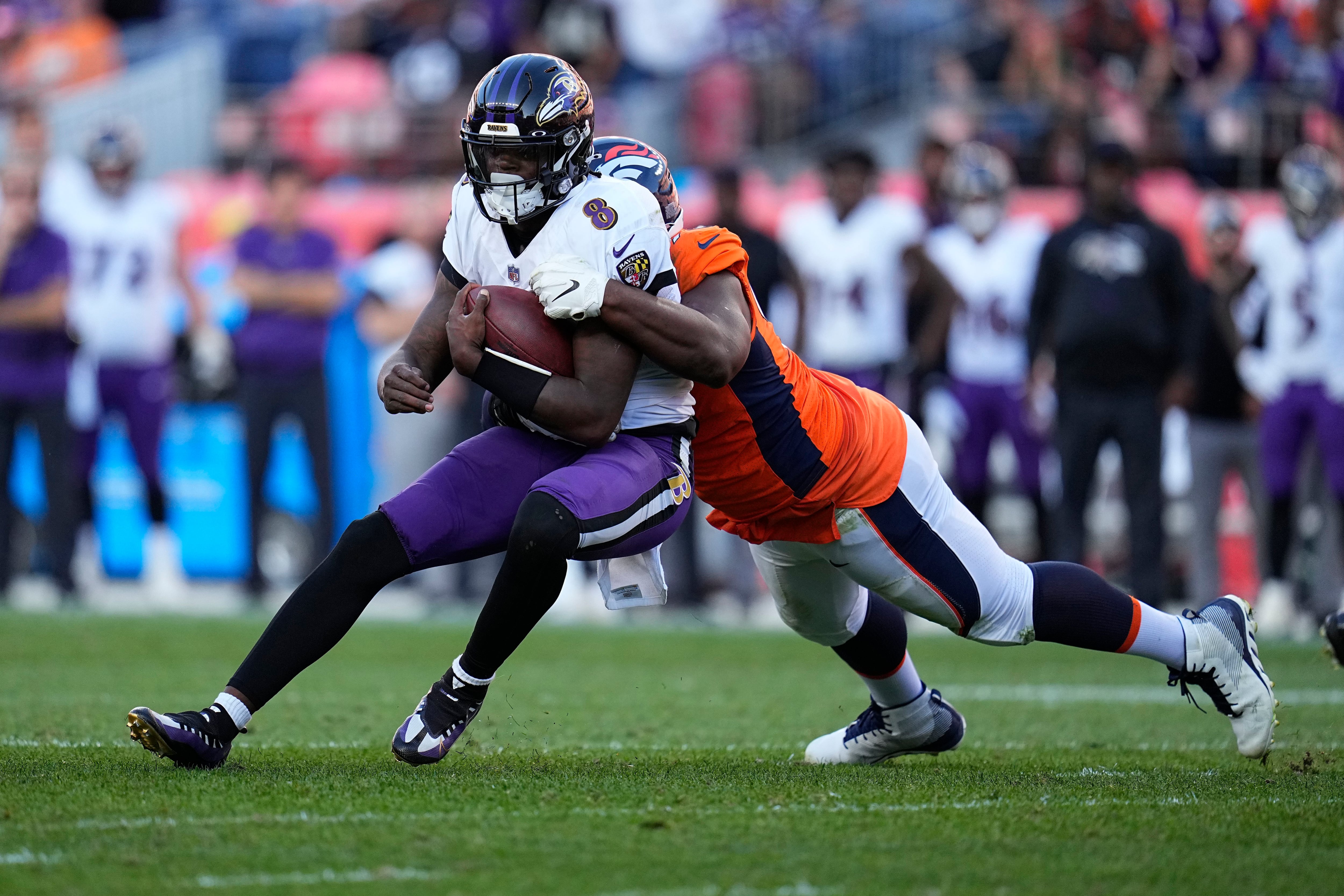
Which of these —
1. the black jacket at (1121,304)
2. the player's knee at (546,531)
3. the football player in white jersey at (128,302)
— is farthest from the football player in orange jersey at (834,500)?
the football player in white jersey at (128,302)

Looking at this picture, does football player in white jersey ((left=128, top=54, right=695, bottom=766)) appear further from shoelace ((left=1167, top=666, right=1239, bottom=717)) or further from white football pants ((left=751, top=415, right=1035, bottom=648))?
shoelace ((left=1167, top=666, right=1239, bottom=717))

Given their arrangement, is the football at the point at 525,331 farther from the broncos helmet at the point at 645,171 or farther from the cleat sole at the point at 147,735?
the cleat sole at the point at 147,735

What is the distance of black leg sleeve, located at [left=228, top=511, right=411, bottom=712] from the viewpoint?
4.07m

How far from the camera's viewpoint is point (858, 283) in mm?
9602

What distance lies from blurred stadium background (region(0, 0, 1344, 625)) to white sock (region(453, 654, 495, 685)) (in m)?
5.53

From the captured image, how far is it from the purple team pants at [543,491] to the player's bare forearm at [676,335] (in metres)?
0.26

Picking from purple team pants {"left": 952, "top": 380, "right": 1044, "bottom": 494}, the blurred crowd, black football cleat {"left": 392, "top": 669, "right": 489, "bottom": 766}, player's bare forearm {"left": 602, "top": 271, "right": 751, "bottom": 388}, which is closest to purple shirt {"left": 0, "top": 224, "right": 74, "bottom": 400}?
the blurred crowd

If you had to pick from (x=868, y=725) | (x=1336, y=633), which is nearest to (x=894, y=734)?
(x=868, y=725)

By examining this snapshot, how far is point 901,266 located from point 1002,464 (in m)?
1.81

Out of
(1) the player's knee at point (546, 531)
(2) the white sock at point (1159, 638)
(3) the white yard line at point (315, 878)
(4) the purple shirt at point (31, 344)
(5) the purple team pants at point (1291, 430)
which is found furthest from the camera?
(4) the purple shirt at point (31, 344)

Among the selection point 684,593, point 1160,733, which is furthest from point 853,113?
point 1160,733

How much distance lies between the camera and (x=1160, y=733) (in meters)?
5.41

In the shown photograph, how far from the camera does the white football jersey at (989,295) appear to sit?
959cm

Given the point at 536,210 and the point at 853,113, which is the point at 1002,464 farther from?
the point at 536,210
